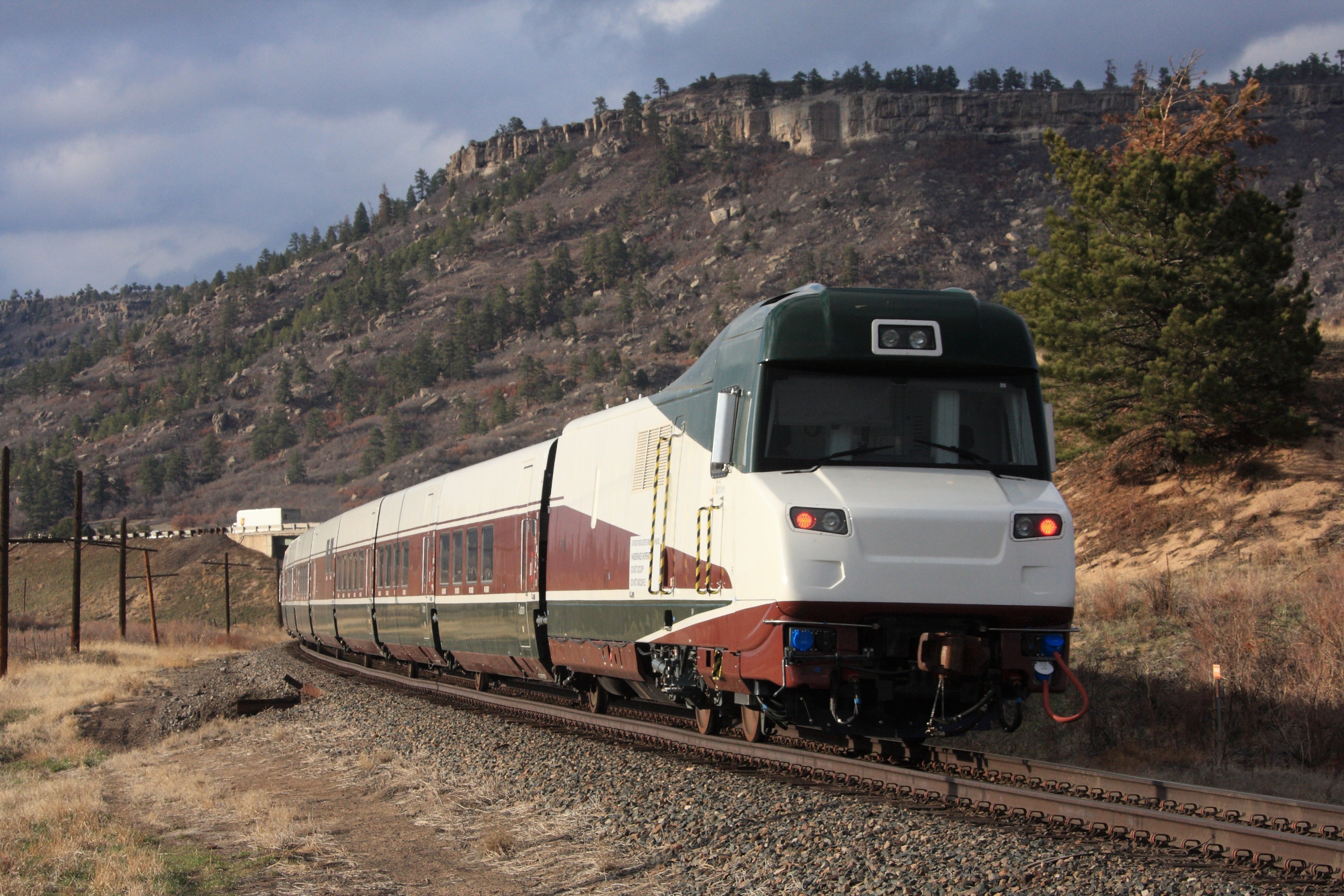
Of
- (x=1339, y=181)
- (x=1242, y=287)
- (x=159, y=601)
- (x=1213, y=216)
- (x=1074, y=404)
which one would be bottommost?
(x=159, y=601)

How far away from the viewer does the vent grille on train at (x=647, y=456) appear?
12.1 meters

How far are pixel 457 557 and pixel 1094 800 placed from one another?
542 inches

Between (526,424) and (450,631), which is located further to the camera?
(526,424)

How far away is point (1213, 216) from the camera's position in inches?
987

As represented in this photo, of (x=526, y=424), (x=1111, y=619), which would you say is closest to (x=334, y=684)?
(x=1111, y=619)

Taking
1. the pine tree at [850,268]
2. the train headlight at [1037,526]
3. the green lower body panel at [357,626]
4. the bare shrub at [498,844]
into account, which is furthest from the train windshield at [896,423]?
the pine tree at [850,268]

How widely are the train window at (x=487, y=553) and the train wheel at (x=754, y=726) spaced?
7.11 meters

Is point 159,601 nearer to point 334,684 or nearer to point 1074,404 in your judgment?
point 334,684

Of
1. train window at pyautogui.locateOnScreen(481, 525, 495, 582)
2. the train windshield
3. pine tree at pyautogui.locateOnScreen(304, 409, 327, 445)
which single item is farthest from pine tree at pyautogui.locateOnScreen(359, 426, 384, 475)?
the train windshield

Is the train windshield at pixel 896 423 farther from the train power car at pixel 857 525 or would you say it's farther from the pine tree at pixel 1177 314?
the pine tree at pixel 1177 314

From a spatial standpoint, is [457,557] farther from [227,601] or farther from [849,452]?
[227,601]

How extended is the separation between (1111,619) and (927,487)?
11.4m

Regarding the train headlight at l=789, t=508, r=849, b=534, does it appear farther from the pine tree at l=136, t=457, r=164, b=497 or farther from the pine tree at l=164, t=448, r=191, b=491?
the pine tree at l=164, t=448, r=191, b=491

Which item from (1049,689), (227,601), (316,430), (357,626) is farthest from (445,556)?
(316,430)
